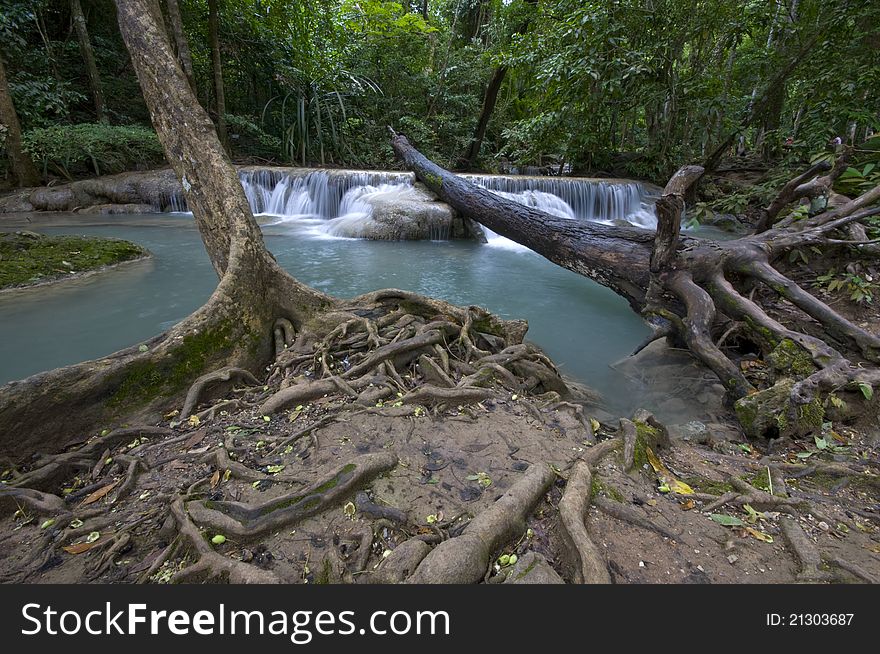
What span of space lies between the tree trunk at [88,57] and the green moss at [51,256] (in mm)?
8353

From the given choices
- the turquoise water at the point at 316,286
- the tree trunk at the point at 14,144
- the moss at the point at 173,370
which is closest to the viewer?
the moss at the point at 173,370

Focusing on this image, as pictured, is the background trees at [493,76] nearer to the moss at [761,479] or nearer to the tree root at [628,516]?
the moss at [761,479]

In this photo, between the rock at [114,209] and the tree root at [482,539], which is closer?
the tree root at [482,539]

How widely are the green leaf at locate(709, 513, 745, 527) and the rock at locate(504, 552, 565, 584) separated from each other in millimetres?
915

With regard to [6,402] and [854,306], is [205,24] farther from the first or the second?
[854,306]

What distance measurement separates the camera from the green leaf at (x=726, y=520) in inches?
77.2

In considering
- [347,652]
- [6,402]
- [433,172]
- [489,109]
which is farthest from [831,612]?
[489,109]

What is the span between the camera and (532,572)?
5.23 ft

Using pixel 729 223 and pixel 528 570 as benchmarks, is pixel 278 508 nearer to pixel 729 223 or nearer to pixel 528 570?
pixel 528 570

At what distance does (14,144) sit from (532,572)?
15834 mm

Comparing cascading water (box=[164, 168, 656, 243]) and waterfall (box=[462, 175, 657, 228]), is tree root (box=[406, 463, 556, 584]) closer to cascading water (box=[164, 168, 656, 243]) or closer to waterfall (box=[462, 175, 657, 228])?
cascading water (box=[164, 168, 656, 243])

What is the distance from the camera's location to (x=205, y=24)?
15.0m

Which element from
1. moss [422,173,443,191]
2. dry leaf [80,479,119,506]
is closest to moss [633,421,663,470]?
dry leaf [80,479,119,506]

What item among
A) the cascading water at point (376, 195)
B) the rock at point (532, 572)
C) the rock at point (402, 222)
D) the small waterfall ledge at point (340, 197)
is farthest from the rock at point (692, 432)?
the cascading water at point (376, 195)
